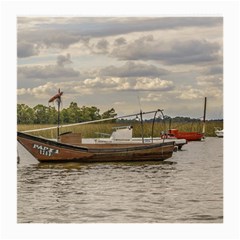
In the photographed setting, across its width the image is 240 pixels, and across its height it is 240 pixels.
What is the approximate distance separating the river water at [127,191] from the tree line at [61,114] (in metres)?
Answer: 0.25

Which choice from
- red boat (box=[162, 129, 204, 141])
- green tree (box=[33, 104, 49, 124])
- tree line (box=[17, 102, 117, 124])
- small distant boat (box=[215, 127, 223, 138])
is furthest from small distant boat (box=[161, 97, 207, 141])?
green tree (box=[33, 104, 49, 124])

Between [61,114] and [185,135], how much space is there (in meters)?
1.01

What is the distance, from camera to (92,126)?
283 inches

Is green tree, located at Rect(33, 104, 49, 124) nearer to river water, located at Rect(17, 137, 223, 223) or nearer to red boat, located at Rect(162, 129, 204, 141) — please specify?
river water, located at Rect(17, 137, 223, 223)

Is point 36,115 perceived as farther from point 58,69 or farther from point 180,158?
point 180,158

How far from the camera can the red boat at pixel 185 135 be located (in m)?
7.23

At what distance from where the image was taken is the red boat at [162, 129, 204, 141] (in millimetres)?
7229

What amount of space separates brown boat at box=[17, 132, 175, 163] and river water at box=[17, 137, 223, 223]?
10 cm

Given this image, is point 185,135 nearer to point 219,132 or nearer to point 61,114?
point 219,132

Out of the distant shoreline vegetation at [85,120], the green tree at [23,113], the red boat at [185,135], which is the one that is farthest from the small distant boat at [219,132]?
the green tree at [23,113]

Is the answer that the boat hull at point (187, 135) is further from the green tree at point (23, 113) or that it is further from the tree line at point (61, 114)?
the green tree at point (23, 113)

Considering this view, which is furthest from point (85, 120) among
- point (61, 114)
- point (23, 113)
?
point (23, 113)
